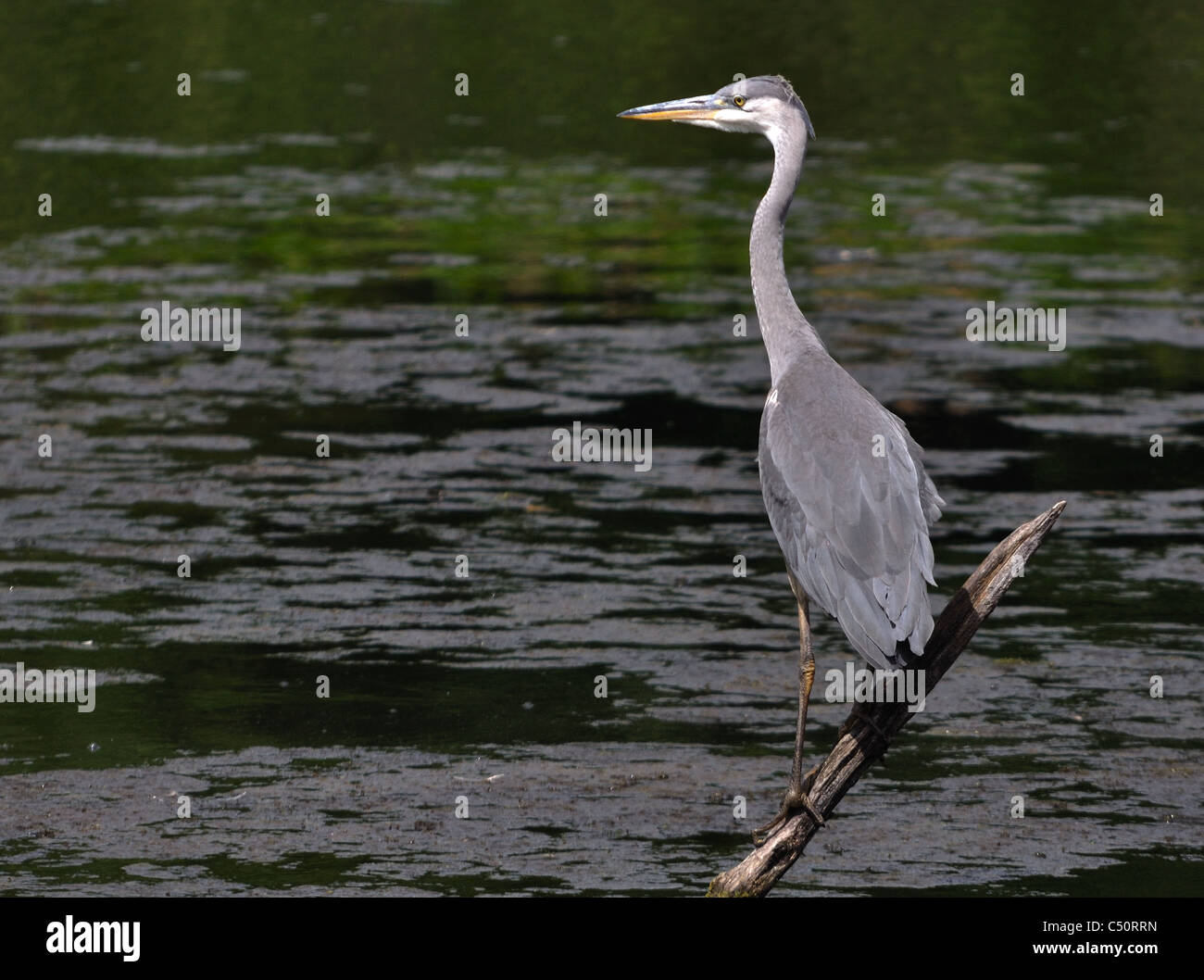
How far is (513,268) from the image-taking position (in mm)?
20641

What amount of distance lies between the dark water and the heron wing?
178cm

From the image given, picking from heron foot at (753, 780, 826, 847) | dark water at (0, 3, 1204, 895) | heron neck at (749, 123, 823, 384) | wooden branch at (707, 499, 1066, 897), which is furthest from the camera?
dark water at (0, 3, 1204, 895)

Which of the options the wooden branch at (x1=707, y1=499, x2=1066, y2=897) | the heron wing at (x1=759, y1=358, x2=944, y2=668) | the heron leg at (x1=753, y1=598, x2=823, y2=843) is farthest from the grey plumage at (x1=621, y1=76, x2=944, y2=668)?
the heron leg at (x1=753, y1=598, x2=823, y2=843)

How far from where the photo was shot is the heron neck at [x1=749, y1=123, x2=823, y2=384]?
8641mm

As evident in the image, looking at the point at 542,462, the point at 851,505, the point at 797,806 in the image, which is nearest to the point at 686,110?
the point at 851,505

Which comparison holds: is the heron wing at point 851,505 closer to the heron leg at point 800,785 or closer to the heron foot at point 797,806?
the heron leg at point 800,785

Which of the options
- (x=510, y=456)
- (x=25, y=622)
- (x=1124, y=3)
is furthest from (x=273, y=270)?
(x=1124, y=3)

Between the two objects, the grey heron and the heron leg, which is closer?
the heron leg

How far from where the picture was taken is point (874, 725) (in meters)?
7.28

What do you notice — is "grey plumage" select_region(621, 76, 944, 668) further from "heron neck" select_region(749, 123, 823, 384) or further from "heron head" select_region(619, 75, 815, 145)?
"heron head" select_region(619, 75, 815, 145)

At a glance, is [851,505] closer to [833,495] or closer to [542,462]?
[833,495]

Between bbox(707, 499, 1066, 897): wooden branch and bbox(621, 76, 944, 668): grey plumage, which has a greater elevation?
bbox(621, 76, 944, 668): grey plumage

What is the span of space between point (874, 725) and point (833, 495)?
1.05m

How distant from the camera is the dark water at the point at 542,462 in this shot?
9.57 m
